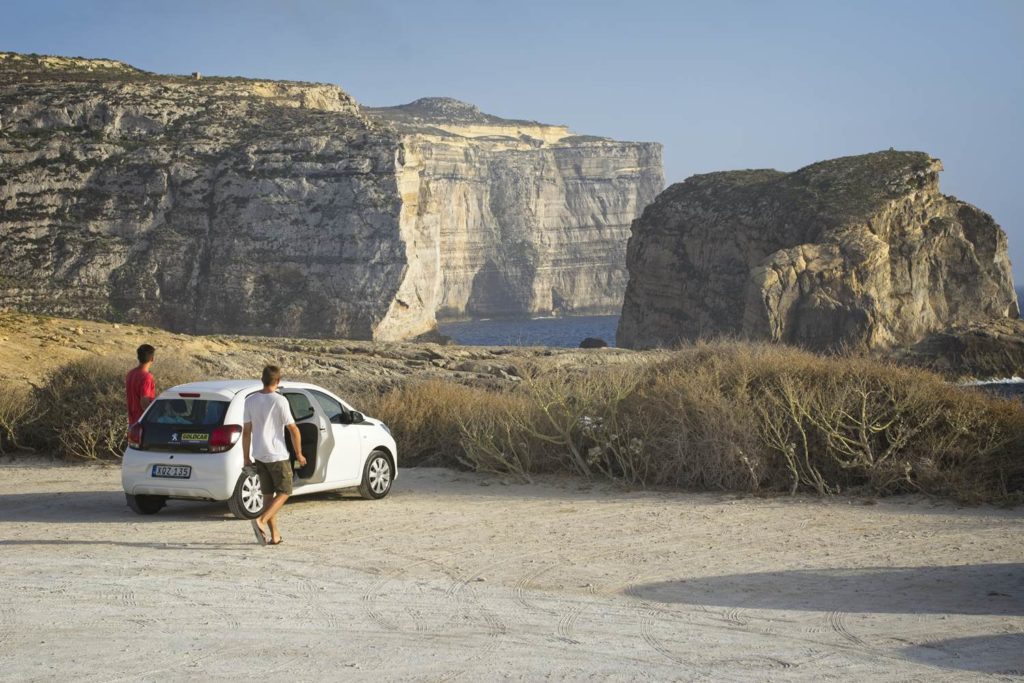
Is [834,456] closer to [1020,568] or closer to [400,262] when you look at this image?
[1020,568]

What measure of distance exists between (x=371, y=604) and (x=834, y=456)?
716cm

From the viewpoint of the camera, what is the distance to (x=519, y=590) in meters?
9.73

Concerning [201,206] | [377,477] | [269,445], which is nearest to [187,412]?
[269,445]

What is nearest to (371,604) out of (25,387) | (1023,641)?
(1023,641)

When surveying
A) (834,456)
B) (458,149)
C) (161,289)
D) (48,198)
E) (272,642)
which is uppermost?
(458,149)

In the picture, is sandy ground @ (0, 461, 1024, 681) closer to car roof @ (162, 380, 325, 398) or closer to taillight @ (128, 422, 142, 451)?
taillight @ (128, 422, 142, 451)

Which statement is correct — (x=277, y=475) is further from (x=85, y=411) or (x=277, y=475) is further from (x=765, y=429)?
(x=85, y=411)

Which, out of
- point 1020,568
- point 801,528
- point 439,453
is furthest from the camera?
point 439,453

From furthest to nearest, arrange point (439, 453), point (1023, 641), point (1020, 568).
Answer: point (439, 453) < point (1020, 568) < point (1023, 641)

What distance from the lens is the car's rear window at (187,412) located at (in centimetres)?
1256

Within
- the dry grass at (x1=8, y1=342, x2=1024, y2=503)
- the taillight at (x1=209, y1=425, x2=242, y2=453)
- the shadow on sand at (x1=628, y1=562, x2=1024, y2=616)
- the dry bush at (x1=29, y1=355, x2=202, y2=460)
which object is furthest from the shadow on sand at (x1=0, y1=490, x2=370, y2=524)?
the shadow on sand at (x1=628, y1=562, x2=1024, y2=616)

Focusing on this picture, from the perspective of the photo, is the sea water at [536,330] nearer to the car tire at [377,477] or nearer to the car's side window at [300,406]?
the car tire at [377,477]

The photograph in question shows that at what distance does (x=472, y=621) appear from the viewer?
860 cm

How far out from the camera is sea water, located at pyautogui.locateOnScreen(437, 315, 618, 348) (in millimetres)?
110625
